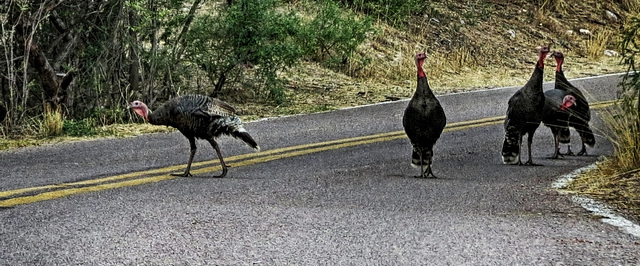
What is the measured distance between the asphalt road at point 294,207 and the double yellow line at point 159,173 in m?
0.02

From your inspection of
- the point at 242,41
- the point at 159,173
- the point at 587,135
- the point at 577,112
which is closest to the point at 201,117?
the point at 159,173

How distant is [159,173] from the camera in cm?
979

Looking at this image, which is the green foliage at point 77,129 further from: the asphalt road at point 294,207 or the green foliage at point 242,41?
the green foliage at point 242,41

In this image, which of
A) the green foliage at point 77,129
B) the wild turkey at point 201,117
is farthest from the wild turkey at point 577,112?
the green foliage at point 77,129

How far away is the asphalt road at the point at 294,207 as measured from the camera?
6344 millimetres

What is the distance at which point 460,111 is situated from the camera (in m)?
16.2

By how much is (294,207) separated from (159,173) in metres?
2.23

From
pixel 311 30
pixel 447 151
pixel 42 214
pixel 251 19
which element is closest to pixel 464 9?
pixel 311 30

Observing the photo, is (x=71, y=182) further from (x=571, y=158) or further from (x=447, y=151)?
(x=571, y=158)

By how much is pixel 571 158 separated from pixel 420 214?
4.89 meters

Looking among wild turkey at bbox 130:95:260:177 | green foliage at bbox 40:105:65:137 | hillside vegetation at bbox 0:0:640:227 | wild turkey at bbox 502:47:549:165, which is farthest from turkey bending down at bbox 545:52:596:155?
green foliage at bbox 40:105:65:137

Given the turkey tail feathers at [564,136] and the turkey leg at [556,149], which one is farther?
the turkey tail feathers at [564,136]

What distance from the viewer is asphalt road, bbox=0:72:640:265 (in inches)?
250

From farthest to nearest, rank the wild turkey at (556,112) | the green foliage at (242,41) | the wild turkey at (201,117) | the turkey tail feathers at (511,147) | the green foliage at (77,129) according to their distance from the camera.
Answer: the green foliage at (242,41) < the green foliage at (77,129) < the wild turkey at (556,112) < the turkey tail feathers at (511,147) < the wild turkey at (201,117)
